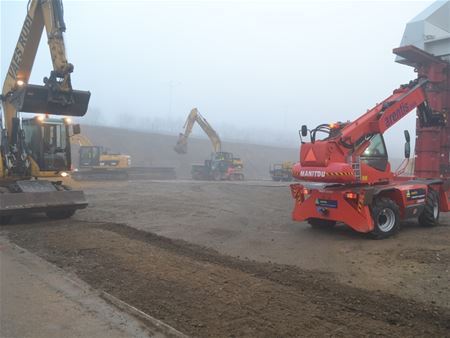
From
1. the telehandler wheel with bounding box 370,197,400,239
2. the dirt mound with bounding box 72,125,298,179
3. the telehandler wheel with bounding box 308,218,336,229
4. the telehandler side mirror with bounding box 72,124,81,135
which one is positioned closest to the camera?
the telehandler wheel with bounding box 370,197,400,239

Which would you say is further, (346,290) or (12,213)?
(12,213)

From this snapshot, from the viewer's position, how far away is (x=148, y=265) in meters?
7.03

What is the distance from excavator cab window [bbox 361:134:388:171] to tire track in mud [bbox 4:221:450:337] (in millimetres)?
3807

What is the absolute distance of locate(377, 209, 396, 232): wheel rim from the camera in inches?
364

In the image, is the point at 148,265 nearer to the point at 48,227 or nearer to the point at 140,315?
the point at 140,315

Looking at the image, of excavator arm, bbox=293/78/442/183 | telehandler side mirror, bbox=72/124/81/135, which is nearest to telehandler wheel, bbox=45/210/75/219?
telehandler side mirror, bbox=72/124/81/135

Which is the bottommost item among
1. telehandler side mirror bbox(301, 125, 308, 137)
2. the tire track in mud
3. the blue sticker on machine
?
the tire track in mud

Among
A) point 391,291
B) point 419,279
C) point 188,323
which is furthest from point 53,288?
point 419,279

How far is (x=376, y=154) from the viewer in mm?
9828

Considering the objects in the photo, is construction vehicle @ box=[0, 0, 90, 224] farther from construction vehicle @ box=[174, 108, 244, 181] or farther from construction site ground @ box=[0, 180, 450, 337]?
construction vehicle @ box=[174, 108, 244, 181]

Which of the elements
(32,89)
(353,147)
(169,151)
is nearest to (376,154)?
(353,147)

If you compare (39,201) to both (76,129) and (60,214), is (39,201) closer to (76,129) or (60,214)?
(60,214)

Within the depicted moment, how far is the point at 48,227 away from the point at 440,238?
29.3ft

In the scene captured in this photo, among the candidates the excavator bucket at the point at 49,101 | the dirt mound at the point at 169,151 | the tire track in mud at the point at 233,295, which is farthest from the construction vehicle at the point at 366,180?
the dirt mound at the point at 169,151
